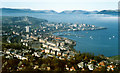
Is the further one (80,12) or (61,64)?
(80,12)

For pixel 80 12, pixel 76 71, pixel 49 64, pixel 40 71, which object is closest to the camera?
pixel 40 71

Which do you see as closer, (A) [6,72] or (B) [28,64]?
(A) [6,72]

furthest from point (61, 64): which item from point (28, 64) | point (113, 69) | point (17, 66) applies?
point (113, 69)

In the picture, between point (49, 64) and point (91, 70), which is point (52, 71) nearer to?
point (49, 64)

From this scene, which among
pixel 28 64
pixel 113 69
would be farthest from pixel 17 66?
pixel 113 69

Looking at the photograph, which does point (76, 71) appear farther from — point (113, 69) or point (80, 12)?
point (80, 12)

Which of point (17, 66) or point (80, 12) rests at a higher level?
point (80, 12)

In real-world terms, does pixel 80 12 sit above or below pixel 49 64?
above

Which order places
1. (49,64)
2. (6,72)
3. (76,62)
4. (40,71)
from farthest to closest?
(76,62), (49,64), (40,71), (6,72)

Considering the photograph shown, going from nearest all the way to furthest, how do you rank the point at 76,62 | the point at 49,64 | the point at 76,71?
the point at 76,71 → the point at 49,64 → the point at 76,62
